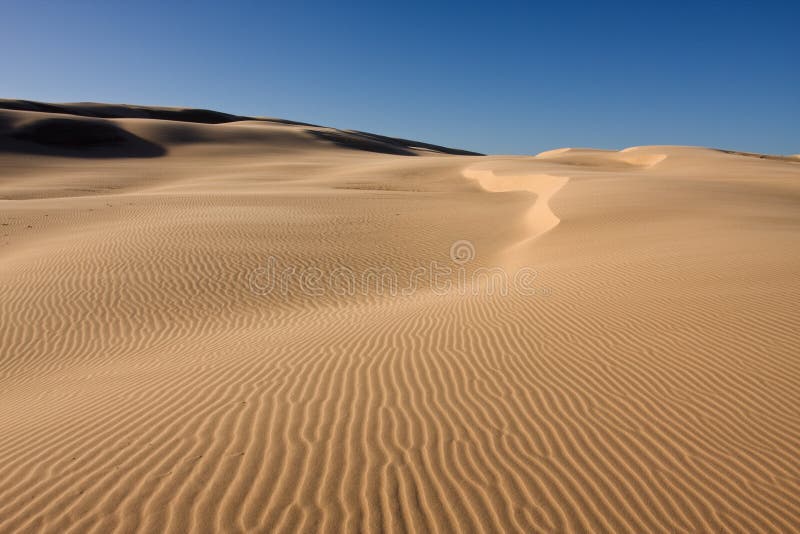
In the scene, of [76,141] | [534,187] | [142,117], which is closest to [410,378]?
[534,187]

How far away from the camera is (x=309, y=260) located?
1289 cm

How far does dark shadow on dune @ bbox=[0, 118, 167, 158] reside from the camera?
43188mm

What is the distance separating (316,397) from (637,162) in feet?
149

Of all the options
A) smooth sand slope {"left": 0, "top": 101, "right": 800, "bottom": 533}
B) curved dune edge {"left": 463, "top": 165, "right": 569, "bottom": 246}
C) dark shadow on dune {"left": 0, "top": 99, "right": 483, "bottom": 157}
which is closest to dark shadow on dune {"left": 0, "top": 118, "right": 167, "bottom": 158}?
dark shadow on dune {"left": 0, "top": 99, "right": 483, "bottom": 157}

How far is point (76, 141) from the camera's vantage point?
45.9 m

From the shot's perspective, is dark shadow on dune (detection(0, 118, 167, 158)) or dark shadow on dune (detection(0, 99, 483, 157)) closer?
dark shadow on dune (detection(0, 118, 167, 158))

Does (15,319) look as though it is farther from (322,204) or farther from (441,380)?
(322,204)

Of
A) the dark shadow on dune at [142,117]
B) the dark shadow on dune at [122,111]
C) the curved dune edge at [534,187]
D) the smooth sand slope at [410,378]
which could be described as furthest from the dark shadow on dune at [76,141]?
the smooth sand slope at [410,378]

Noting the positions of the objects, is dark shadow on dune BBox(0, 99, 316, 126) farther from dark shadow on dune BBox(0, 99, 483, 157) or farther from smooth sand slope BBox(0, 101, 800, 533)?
smooth sand slope BBox(0, 101, 800, 533)

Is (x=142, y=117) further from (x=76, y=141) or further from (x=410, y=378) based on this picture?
(x=410, y=378)

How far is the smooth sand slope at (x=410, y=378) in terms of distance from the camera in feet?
11.3

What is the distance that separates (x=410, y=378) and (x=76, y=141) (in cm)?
5189

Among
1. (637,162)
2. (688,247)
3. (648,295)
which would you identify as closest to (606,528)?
(648,295)

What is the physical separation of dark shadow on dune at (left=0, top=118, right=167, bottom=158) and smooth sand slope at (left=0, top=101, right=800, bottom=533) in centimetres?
3436
